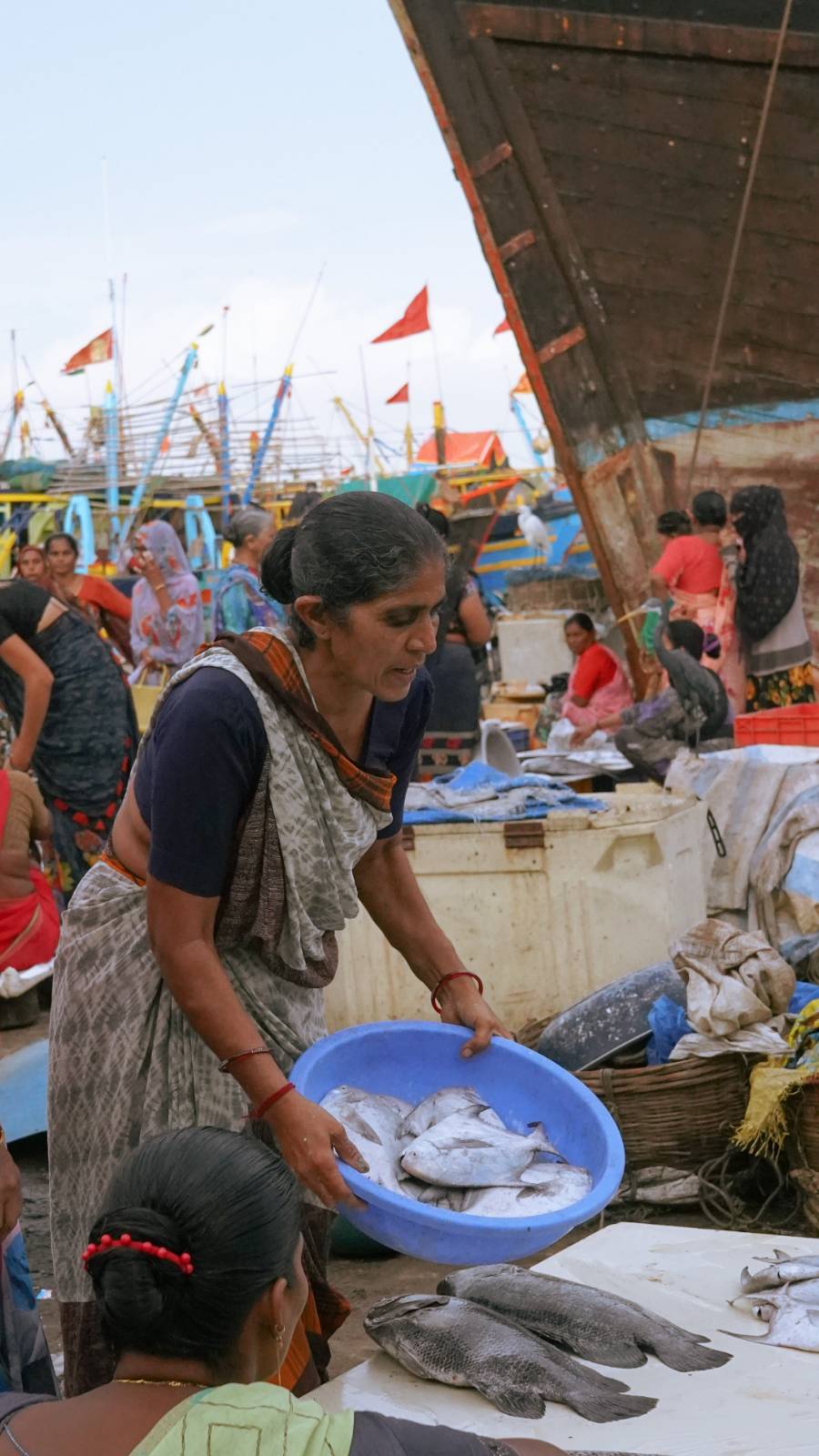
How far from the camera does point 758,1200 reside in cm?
421

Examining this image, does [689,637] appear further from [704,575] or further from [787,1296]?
[787,1296]

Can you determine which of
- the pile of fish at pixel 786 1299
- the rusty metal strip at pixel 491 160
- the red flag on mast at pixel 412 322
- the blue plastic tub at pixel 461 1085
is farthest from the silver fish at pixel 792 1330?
the red flag on mast at pixel 412 322

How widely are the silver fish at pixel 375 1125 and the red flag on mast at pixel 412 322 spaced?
2567 centimetres

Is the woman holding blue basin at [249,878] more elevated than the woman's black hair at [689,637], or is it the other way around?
the woman's black hair at [689,637]

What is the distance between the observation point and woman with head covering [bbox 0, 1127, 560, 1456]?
1541 millimetres

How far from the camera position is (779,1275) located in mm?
2615

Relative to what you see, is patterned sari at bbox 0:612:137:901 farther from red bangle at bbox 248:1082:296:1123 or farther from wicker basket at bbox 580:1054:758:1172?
red bangle at bbox 248:1082:296:1123

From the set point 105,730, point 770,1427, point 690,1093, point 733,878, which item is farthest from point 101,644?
point 770,1427

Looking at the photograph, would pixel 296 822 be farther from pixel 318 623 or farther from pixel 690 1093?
pixel 690 1093

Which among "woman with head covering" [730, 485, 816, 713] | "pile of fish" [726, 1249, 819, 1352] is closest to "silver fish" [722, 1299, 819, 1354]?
"pile of fish" [726, 1249, 819, 1352]

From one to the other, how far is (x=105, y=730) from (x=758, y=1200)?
10.5ft

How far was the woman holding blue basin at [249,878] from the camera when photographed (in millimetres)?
2125

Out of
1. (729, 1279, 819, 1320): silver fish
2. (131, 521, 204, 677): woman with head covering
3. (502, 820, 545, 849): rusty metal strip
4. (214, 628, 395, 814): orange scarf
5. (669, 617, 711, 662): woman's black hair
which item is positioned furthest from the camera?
(131, 521, 204, 677): woman with head covering

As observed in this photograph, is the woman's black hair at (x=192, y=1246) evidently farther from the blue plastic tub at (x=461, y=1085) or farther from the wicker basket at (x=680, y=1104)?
the wicker basket at (x=680, y=1104)
